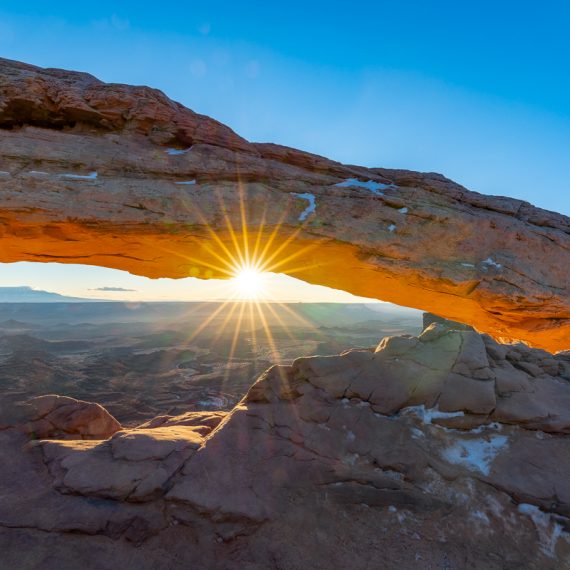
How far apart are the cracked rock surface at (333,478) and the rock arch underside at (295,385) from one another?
0.12 ft

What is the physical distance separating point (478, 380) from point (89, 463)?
9346 mm

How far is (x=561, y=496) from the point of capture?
6020mm

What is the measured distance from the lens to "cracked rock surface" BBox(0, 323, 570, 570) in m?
5.39

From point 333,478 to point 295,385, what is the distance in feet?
8.45

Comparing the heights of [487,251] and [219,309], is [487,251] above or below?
above

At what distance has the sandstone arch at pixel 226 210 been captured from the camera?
32.6 feet

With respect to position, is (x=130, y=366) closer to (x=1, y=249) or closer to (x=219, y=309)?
(x=1, y=249)

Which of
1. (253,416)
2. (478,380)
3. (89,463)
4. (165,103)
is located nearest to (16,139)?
(165,103)

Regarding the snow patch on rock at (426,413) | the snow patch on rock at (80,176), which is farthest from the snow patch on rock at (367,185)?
the snow patch on rock at (80,176)

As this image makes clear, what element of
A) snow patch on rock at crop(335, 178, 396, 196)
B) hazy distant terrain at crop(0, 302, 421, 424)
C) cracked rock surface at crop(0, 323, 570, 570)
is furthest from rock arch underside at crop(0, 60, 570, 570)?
hazy distant terrain at crop(0, 302, 421, 424)

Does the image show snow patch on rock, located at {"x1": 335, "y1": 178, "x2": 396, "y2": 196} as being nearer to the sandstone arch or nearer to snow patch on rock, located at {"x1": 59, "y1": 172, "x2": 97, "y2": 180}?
the sandstone arch

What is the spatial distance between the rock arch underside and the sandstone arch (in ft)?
0.24

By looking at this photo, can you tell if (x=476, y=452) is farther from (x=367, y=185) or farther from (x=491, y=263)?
(x=367, y=185)

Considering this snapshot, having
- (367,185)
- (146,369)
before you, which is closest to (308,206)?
(367,185)
